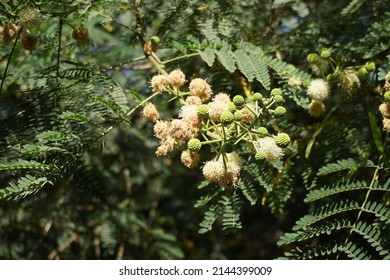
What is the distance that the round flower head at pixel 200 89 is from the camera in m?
2.06

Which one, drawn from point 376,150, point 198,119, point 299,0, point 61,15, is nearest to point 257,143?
point 198,119

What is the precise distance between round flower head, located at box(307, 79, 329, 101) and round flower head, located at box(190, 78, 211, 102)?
48 centimetres

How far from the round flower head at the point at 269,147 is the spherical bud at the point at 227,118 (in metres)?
0.16

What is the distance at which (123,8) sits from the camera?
8.48 ft

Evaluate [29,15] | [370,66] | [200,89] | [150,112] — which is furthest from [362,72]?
[29,15]

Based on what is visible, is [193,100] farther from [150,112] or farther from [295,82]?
[295,82]

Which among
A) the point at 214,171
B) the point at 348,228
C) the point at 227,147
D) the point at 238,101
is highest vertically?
→ the point at 238,101

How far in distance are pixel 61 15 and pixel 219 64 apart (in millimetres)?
769

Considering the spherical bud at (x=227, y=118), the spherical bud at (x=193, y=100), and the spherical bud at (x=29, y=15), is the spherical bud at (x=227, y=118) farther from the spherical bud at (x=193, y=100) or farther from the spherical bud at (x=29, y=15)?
the spherical bud at (x=29, y=15)

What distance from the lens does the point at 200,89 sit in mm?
2064

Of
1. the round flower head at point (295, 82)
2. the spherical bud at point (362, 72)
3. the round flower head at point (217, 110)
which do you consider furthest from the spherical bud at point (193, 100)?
the spherical bud at point (362, 72)

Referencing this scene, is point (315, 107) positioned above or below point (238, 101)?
below

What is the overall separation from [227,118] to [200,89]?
27 centimetres

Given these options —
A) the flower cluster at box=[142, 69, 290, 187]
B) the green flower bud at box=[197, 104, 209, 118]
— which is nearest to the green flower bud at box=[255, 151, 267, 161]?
the flower cluster at box=[142, 69, 290, 187]
